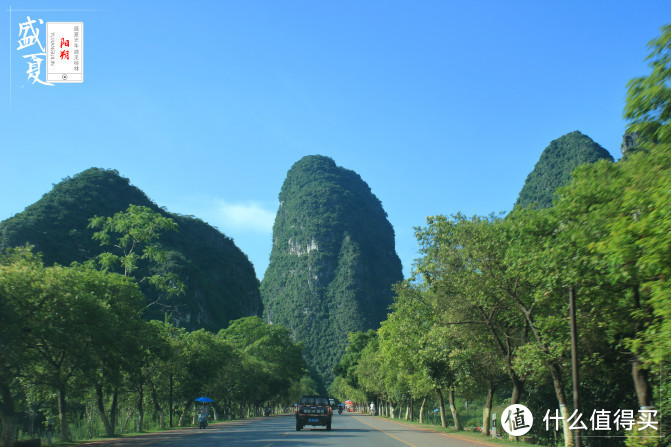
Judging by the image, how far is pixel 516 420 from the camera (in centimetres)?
2612

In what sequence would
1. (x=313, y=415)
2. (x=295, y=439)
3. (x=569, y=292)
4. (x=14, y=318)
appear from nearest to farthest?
(x=14, y=318) < (x=569, y=292) < (x=295, y=439) < (x=313, y=415)

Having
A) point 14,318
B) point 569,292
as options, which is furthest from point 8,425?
point 569,292

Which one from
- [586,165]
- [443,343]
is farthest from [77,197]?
[586,165]

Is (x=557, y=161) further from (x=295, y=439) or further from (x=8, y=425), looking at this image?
(x=8, y=425)

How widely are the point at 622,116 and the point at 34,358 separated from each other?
20.8m

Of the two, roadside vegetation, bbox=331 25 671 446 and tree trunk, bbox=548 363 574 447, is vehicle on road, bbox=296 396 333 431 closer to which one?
roadside vegetation, bbox=331 25 671 446

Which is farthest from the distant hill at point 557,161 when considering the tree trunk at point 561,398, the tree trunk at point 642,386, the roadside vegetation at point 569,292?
the tree trunk at point 642,386

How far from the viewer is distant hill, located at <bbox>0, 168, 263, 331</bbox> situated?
89550 millimetres

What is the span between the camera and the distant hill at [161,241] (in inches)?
3526

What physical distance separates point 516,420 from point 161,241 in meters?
118

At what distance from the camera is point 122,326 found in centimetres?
2556

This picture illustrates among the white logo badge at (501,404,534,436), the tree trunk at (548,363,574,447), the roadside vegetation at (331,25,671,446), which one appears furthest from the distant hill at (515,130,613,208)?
the tree trunk at (548,363,574,447)

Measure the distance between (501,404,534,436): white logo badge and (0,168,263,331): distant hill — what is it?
85.1ft

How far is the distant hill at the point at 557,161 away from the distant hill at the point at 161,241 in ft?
→ 262
